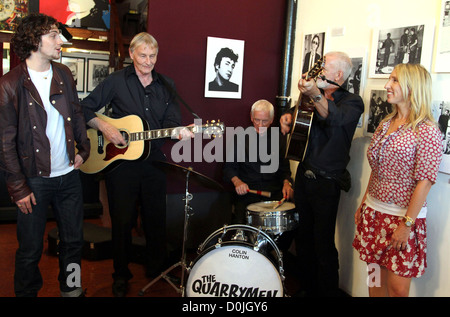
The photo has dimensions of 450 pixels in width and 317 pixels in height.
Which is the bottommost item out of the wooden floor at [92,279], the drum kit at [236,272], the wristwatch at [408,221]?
the wooden floor at [92,279]

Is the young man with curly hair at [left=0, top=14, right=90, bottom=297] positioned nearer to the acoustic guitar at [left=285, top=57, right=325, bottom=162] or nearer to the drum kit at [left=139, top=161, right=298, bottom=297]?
the drum kit at [left=139, top=161, right=298, bottom=297]

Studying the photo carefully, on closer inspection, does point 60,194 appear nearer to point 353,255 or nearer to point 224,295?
point 224,295

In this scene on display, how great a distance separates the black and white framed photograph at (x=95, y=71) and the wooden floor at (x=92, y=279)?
2571 mm

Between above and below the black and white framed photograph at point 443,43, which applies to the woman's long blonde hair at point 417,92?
below

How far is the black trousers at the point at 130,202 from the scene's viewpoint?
119 inches

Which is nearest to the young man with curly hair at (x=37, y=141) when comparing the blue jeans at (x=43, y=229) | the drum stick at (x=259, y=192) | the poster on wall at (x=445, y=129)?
the blue jeans at (x=43, y=229)

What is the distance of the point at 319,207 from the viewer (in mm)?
2834

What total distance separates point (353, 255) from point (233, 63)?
1.87 meters

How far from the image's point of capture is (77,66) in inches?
222

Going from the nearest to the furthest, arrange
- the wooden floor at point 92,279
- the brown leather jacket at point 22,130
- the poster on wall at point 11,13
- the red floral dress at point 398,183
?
the red floral dress at point 398,183 < the brown leather jacket at point 22,130 < the wooden floor at point 92,279 < the poster on wall at point 11,13

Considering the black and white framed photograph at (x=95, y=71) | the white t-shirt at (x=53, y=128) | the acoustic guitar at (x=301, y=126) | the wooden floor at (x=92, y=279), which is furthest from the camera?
the black and white framed photograph at (x=95, y=71)

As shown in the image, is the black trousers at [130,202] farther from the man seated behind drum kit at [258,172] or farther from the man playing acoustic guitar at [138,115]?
the man seated behind drum kit at [258,172]

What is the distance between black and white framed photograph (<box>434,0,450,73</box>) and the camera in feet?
7.68

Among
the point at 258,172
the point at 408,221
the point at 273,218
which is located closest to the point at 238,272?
the point at 273,218
